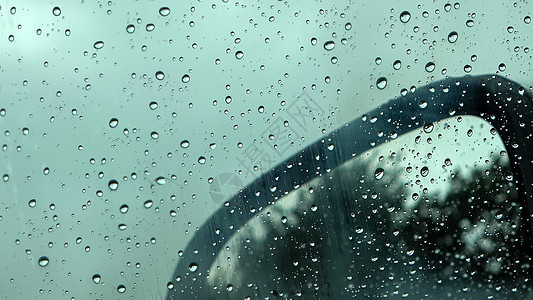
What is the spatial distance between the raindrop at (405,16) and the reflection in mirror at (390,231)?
0.28 meters

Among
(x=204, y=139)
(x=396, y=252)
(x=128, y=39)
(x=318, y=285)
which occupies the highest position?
(x=128, y=39)

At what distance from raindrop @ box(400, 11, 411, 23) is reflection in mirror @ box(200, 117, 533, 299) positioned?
0.28 m

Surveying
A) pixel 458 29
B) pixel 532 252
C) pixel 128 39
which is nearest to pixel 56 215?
pixel 128 39

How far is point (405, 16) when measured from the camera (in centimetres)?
111

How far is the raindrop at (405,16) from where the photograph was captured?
111 cm

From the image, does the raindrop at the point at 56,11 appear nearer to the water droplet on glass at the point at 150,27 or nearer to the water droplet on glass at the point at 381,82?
the water droplet on glass at the point at 150,27

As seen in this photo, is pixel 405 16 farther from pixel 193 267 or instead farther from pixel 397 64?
pixel 193 267

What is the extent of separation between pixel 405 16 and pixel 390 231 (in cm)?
53

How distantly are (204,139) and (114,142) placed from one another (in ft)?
0.69

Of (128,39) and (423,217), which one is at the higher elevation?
(128,39)

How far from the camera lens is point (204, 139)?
3.50 ft

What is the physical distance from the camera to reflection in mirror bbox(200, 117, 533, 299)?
1.09 m

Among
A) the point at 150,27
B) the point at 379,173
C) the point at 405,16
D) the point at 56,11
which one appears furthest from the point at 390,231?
the point at 56,11

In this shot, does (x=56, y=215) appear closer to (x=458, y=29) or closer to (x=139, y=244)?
(x=139, y=244)
